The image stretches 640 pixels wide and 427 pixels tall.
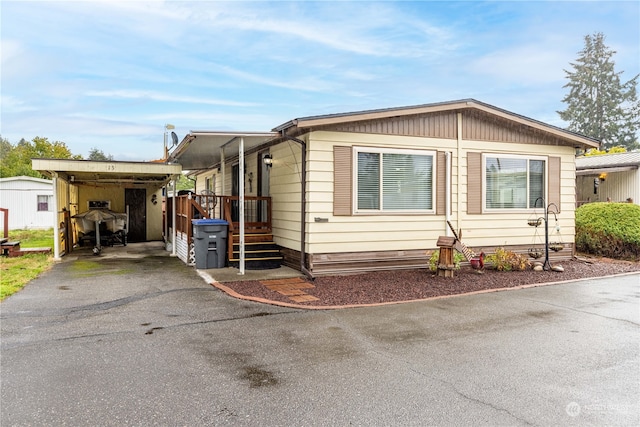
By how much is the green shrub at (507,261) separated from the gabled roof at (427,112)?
2.94 m

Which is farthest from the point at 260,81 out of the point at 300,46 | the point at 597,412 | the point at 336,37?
the point at 597,412

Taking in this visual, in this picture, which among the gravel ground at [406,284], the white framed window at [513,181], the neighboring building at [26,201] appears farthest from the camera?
the neighboring building at [26,201]

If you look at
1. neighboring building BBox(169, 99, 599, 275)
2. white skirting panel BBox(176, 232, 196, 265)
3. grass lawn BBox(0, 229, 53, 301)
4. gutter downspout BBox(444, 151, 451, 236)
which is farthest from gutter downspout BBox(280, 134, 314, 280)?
grass lawn BBox(0, 229, 53, 301)

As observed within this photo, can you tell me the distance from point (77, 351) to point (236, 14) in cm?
1128

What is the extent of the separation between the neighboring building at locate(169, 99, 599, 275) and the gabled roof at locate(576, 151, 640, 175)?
763cm

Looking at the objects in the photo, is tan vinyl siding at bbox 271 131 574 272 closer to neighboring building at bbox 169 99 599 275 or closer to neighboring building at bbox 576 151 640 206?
neighboring building at bbox 169 99 599 275

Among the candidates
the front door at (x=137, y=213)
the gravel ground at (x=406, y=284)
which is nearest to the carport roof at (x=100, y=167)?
the front door at (x=137, y=213)

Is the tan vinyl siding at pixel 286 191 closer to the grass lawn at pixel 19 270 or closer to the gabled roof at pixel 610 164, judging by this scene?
the grass lawn at pixel 19 270

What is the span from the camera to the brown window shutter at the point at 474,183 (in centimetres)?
908

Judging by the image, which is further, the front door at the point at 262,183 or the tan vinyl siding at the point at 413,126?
the front door at the point at 262,183

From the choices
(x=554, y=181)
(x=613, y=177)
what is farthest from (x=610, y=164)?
(x=554, y=181)

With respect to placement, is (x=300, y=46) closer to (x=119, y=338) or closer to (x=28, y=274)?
(x=28, y=274)

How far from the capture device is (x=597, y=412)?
9.37ft

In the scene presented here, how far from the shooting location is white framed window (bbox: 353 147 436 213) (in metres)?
8.17
